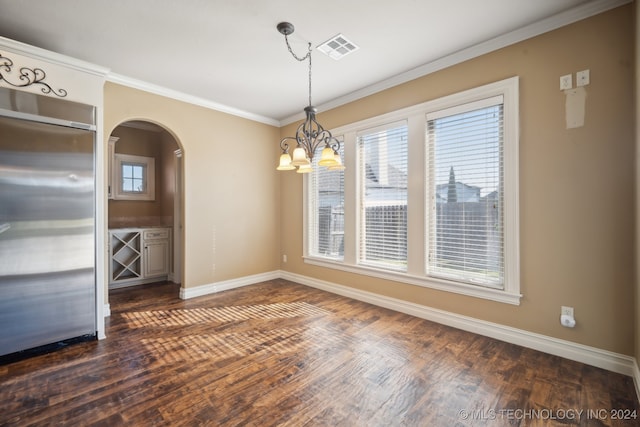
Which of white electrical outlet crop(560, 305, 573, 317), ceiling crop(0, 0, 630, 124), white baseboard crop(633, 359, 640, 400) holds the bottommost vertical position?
white baseboard crop(633, 359, 640, 400)

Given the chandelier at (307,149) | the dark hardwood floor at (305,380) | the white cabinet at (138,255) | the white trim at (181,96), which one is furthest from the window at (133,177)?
the chandelier at (307,149)

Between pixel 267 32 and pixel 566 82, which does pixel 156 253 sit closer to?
pixel 267 32

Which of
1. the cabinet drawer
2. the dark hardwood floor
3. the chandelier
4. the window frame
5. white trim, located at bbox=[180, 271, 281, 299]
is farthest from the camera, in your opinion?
the cabinet drawer

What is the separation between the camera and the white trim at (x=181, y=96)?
138 inches

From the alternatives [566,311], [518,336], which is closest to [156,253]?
[518,336]

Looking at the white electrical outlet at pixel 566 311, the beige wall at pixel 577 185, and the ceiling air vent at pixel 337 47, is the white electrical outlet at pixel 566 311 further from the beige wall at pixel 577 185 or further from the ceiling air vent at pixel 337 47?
the ceiling air vent at pixel 337 47

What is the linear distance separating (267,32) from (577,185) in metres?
3.00

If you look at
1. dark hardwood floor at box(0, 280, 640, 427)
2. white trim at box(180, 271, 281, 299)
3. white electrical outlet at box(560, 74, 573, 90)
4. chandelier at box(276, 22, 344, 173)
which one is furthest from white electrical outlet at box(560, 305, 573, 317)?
white trim at box(180, 271, 281, 299)

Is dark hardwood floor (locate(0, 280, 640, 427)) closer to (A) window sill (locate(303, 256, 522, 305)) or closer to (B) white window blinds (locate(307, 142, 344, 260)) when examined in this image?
(A) window sill (locate(303, 256, 522, 305))

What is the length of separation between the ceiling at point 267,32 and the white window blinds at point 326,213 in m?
1.44

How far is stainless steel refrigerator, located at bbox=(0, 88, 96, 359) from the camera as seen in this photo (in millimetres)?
2395

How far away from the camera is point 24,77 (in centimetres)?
247

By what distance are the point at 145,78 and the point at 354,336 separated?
3.90 m

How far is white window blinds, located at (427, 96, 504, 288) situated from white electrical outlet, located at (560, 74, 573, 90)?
0.46 metres
